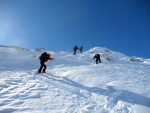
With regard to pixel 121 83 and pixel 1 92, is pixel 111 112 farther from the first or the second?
pixel 1 92

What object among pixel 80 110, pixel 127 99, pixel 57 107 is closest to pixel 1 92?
pixel 57 107

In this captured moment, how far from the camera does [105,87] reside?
8156 millimetres

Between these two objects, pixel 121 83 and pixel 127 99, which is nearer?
pixel 127 99

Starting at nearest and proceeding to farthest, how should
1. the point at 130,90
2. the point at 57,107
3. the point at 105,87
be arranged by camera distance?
1. the point at 57,107
2. the point at 130,90
3. the point at 105,87

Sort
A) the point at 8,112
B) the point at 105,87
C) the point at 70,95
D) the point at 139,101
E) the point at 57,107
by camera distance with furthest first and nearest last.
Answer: the point at 105,87
the point at 70,95
the point at 139,101
the point at 57,107
the point at 8,112

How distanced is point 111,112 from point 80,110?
42.3 inches

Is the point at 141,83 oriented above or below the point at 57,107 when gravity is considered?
above

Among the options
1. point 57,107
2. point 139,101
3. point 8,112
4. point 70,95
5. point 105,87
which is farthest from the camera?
point 105,87

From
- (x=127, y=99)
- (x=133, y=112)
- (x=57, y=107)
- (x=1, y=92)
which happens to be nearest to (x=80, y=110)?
(x=57, y=107)

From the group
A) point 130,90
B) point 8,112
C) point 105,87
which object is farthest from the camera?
point 105,87

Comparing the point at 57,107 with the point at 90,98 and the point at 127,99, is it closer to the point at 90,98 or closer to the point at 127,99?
the point at 90,98

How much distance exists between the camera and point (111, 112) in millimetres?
5262

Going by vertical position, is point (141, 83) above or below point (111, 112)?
above

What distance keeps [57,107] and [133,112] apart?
2.70m
